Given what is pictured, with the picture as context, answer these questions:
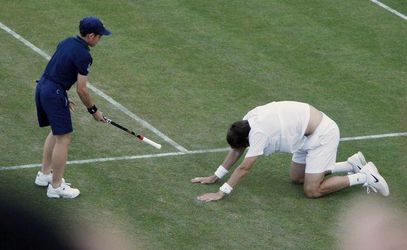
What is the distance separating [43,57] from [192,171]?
4646mm

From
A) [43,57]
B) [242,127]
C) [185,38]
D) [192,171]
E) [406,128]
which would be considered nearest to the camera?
[242,127]

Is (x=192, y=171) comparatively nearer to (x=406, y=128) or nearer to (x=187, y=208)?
(x=187, y=208)

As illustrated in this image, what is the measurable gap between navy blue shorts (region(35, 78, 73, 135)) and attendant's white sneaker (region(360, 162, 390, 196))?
357 centimetres

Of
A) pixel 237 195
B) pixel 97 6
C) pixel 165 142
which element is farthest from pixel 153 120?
pixel 97 6

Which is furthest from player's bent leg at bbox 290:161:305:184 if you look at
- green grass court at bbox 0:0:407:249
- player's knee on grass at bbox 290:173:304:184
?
green grass court at bbox 0:0:407:249

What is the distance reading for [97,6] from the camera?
15562 millimetres

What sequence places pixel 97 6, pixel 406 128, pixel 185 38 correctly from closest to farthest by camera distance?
1. pixel 406 128
2. pixel 185 38
3. pixel 97 6

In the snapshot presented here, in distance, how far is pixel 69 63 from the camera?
A: 8609 mm

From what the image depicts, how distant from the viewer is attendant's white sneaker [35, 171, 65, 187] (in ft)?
30.4

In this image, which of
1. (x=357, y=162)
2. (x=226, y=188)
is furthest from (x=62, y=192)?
(x=357, y=162)

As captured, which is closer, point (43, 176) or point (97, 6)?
point (43, 176)

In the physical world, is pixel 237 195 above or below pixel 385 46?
below

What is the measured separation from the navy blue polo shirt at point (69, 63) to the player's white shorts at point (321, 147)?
8.86ft

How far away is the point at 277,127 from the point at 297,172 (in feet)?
3.12
